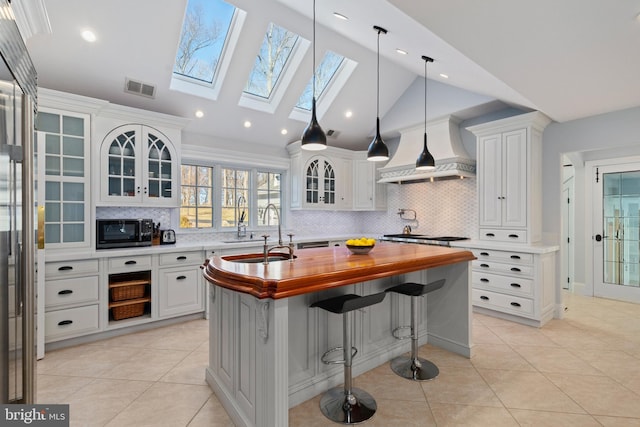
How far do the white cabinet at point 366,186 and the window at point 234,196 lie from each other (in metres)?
1.99

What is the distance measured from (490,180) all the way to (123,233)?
4.64 metres

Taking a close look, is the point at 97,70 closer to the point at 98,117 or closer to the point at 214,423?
the point at 98,117

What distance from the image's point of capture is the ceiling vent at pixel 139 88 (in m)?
3.70

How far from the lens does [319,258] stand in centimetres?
245

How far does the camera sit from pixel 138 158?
3719 millimetres

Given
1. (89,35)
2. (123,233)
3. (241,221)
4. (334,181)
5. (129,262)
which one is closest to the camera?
(89,35)

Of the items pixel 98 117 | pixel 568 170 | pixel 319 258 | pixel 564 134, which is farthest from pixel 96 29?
pixel 568 170

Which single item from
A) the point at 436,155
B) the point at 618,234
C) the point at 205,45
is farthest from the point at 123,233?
the point at 618,234

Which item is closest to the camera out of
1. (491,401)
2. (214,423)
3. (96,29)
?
(214,423)

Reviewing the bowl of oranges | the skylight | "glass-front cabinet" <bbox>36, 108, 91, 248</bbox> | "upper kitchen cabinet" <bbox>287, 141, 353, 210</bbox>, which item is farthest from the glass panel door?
"glass-front cabinet" <bbox>36, 108, 91, 248</bbox>

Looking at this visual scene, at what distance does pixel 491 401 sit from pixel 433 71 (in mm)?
3573

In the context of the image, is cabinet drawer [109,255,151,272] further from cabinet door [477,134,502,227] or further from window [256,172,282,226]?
cabinet door [477,134,502,227]

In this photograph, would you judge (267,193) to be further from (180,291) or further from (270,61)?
(180,291)

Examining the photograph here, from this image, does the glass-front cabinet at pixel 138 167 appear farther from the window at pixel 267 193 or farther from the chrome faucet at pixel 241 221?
the window at pixel 267 193
